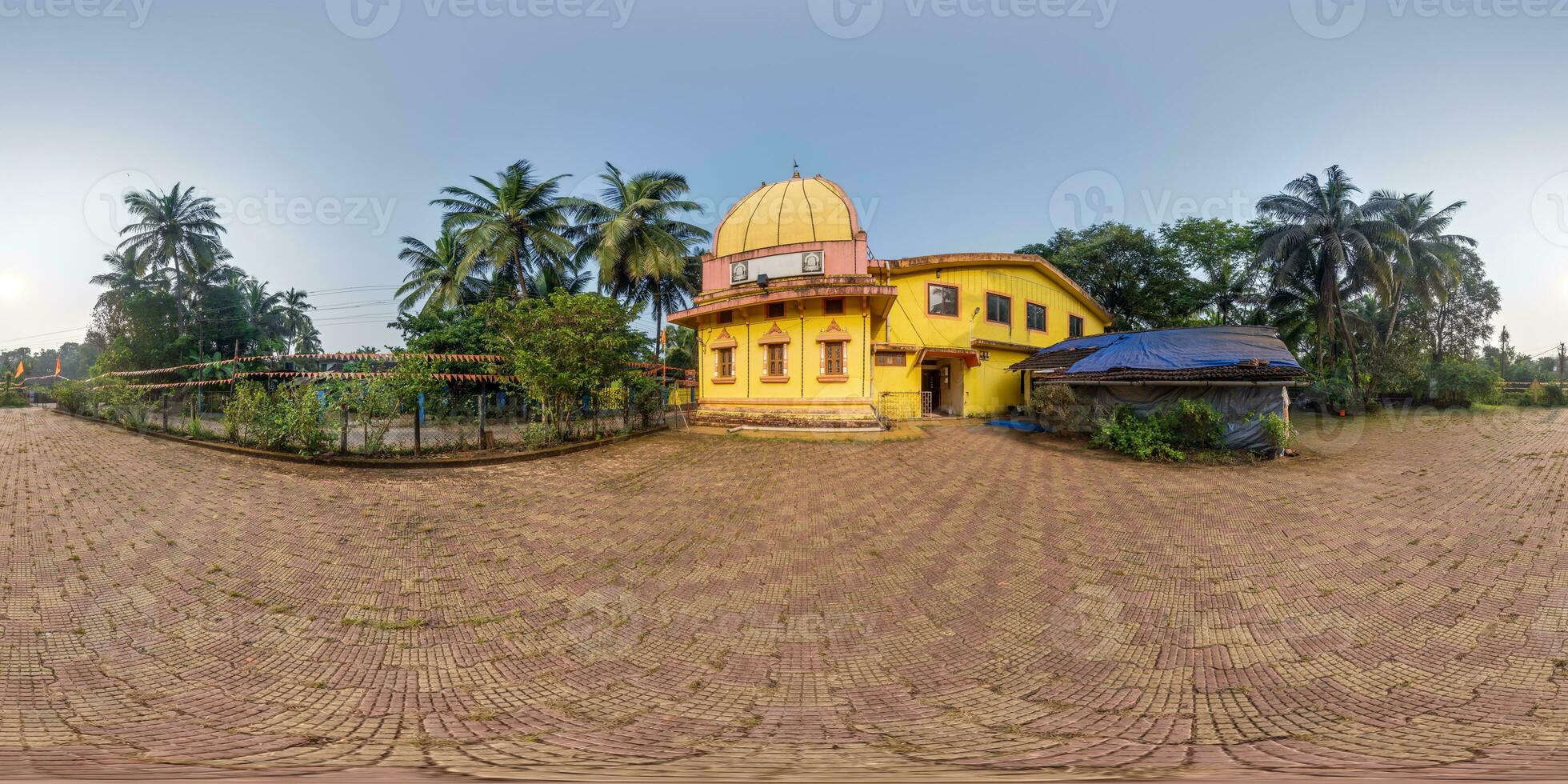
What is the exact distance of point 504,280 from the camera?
23.1 metres

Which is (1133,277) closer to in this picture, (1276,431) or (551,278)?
(1276,431)

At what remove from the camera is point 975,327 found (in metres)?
19.5

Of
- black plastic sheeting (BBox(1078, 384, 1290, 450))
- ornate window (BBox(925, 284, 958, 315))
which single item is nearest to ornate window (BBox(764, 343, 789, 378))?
ornate window (BBox(925, 284, 958, 315))

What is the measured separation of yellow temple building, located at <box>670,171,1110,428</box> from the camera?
47.8ft

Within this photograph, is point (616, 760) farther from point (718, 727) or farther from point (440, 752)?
point (440, 752)

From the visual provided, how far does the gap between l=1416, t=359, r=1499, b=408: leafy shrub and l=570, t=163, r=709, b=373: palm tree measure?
3424cm

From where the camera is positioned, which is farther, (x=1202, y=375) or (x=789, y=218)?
(x=789, y=218)

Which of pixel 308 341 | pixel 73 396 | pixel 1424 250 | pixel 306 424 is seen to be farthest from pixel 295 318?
pixel 1424 250

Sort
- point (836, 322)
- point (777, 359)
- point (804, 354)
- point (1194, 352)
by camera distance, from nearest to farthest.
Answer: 1. point (1194, 352)
2. point (836, 322)
3. point (804, 354)
4. point (777, 359)

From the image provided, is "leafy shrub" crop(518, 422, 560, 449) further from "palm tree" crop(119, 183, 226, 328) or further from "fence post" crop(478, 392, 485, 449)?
"palm tree" crop(119, 183, 226, 328)

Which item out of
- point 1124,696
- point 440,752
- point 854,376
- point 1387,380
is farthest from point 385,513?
point 1387,380

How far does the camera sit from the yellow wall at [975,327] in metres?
18.4

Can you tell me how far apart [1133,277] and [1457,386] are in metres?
13.6

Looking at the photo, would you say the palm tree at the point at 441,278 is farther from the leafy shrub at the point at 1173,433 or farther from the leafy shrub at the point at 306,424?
the leafy shrub at the point at 1173,433
